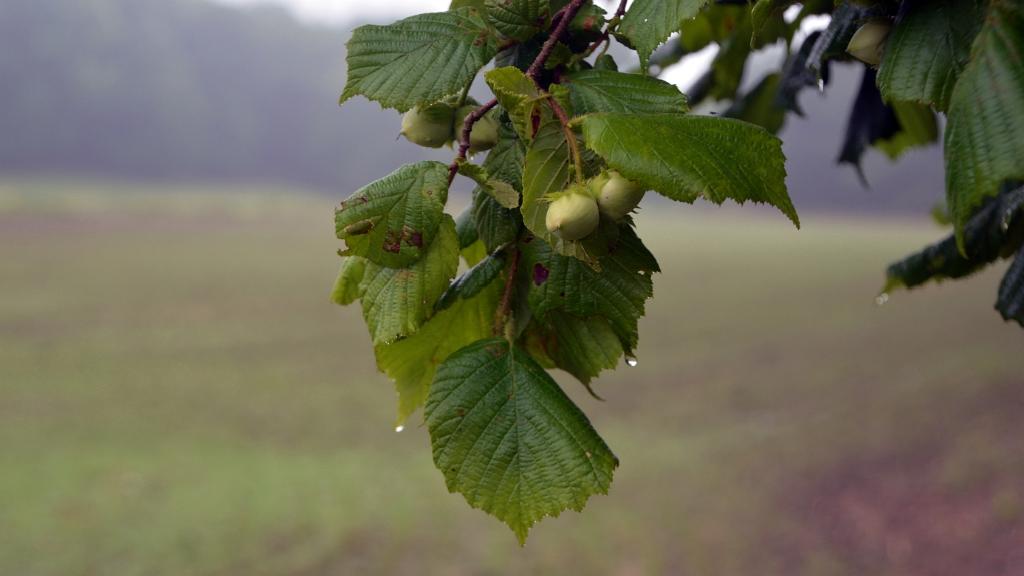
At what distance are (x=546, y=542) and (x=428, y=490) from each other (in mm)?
794

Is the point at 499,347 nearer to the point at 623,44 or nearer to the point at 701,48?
the point at 623,44

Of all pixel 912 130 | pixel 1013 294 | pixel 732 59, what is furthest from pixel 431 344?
pixel 912 130

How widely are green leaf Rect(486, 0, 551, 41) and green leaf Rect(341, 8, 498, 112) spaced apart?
15 mm

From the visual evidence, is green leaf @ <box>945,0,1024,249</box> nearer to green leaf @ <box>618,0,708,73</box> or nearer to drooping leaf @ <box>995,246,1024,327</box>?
green leaf @ <box>618,0,708,73</box>

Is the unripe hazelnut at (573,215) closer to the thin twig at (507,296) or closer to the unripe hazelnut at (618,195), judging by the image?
the unripe hazelnut at (618,195)

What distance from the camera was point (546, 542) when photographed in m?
3.70

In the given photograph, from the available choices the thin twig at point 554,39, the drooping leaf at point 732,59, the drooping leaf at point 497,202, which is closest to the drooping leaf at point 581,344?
the drooping leaf at point 497,202

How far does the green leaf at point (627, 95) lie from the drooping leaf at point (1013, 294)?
0.44m

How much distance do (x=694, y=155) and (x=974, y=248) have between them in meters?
0.61

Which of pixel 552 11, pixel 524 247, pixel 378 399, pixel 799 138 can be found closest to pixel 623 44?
pixel 552 11

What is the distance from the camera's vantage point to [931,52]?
1.96ft

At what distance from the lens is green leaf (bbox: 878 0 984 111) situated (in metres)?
0.59

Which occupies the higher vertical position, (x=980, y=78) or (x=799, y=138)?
(x=799, y=138)

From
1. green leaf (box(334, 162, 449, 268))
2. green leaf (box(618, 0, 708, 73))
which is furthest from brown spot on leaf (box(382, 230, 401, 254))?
green leaf (box(618, 0, 708, 73))
